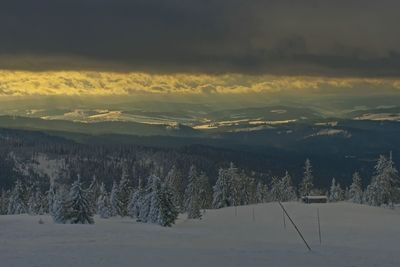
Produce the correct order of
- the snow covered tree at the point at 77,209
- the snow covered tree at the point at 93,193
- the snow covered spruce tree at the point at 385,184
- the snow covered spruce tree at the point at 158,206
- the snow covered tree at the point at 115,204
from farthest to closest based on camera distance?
the snow covered spruce tree at the point at 385,184, the snow covered tree at the point at 93,193, the snow covered tree at the point at 115,204, the snow covered spruce tree at the point at 158,206, the snow covered tree at the point at 77,209

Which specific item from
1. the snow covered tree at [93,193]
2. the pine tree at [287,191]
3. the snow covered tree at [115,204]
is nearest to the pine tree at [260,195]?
the pine tree at [287,191]

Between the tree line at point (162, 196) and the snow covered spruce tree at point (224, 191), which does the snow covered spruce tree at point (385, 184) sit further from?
the snow covered spruce tree at point (224, 191)

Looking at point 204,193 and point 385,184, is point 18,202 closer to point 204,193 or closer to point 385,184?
point 204,193

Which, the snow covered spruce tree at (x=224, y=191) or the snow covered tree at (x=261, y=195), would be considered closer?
the snow covered spruce tree at (x=224, y=191)

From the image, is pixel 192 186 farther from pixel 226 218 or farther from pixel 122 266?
pixel 122 266

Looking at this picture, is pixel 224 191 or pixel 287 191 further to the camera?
pixel 287 191

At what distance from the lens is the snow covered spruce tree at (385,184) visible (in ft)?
372

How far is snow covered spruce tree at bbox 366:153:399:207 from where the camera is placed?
372 ft

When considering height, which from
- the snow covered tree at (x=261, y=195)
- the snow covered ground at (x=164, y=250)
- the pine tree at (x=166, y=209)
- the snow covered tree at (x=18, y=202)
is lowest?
the snow covered tree at (x=261, y=195)

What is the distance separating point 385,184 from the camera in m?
116

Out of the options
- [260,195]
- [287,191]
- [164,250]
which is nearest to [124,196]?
[260,195]

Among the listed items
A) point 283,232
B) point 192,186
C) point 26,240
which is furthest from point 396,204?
point 26,240

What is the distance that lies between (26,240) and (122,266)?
1218 centimetres

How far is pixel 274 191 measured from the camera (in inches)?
5842
